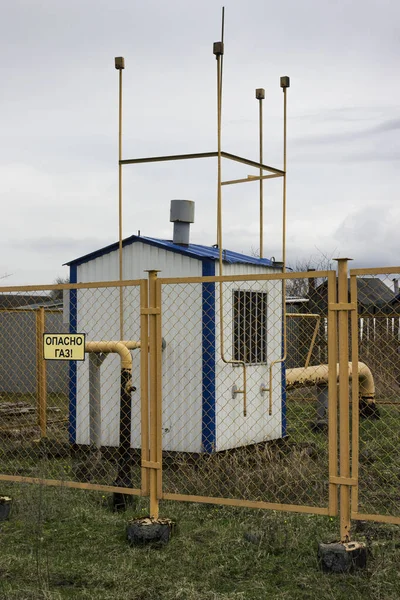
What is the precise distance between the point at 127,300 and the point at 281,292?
200 cm

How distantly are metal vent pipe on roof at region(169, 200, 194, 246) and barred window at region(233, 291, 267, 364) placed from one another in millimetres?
1004

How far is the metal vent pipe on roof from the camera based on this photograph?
10008 millimetres

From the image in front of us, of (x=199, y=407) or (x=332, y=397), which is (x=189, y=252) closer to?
(x=199, y=407)

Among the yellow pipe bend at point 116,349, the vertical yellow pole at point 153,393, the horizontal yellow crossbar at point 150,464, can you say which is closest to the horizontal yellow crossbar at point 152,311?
the vertical yellow pole at point 153,393

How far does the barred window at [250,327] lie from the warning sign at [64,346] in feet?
9.13

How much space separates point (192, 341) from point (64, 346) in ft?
8.29

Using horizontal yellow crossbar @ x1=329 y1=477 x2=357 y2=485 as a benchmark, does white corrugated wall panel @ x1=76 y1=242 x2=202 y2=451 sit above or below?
above

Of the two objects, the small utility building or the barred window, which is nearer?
the small utility building

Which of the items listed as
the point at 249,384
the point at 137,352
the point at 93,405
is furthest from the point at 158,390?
the point at 249,384

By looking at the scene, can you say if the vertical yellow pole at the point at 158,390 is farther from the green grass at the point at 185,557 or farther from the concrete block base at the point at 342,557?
the concrete block base at the point at 342,557

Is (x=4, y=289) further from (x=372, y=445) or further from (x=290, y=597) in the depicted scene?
(x=372, y=445)

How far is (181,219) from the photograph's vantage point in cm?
1005

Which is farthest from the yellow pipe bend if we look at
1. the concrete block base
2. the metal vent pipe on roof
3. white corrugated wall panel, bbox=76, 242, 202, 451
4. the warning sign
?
the concrete block base

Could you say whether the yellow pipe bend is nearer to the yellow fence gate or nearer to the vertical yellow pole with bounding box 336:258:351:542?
the yellow fence gate
